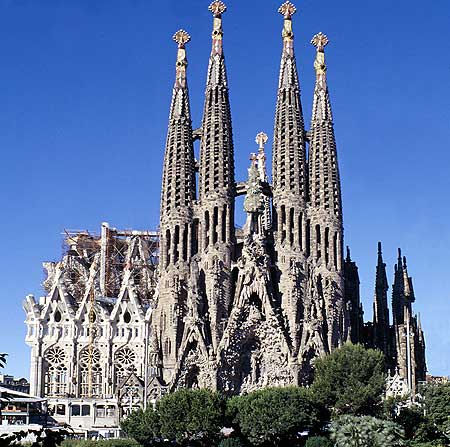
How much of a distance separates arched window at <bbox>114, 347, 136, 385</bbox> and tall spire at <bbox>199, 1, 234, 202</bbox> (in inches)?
629

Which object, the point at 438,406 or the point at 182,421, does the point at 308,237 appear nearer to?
the point at 438,406

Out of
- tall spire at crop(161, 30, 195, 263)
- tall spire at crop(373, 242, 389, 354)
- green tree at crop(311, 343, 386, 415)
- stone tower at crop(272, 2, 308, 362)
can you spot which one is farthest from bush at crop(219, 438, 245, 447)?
tall spire at crop(373, 242, 389, 354)

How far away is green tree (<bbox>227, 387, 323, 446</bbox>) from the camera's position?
57.2m

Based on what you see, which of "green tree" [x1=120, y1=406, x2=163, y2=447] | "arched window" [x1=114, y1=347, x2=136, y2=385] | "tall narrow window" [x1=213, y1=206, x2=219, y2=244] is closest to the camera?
"green tree" [x1=120, y1=406, x2=163, y2=447]

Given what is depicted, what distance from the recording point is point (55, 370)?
81375 mm

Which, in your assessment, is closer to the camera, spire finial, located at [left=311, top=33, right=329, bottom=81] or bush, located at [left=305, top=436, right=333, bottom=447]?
bush, located at [left=305, top=436, right=333, bottom=447]

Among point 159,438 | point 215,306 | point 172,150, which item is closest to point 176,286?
point 215,306

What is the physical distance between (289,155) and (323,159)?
9.55ft

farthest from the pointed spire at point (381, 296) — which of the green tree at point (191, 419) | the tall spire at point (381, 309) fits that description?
the green tree at point (191, 419)

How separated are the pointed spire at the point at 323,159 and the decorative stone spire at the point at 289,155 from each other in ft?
2.72

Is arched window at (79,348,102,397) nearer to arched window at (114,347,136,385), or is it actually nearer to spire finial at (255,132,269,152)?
arched window at (114,347,136,385)

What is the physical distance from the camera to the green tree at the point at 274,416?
57.2m

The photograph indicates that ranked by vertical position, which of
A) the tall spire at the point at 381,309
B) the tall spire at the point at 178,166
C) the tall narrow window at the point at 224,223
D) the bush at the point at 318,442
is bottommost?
the bush at the point at 318,442

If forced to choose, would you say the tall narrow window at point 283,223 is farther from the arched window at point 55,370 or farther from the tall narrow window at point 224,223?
the arched window at point 55,370
